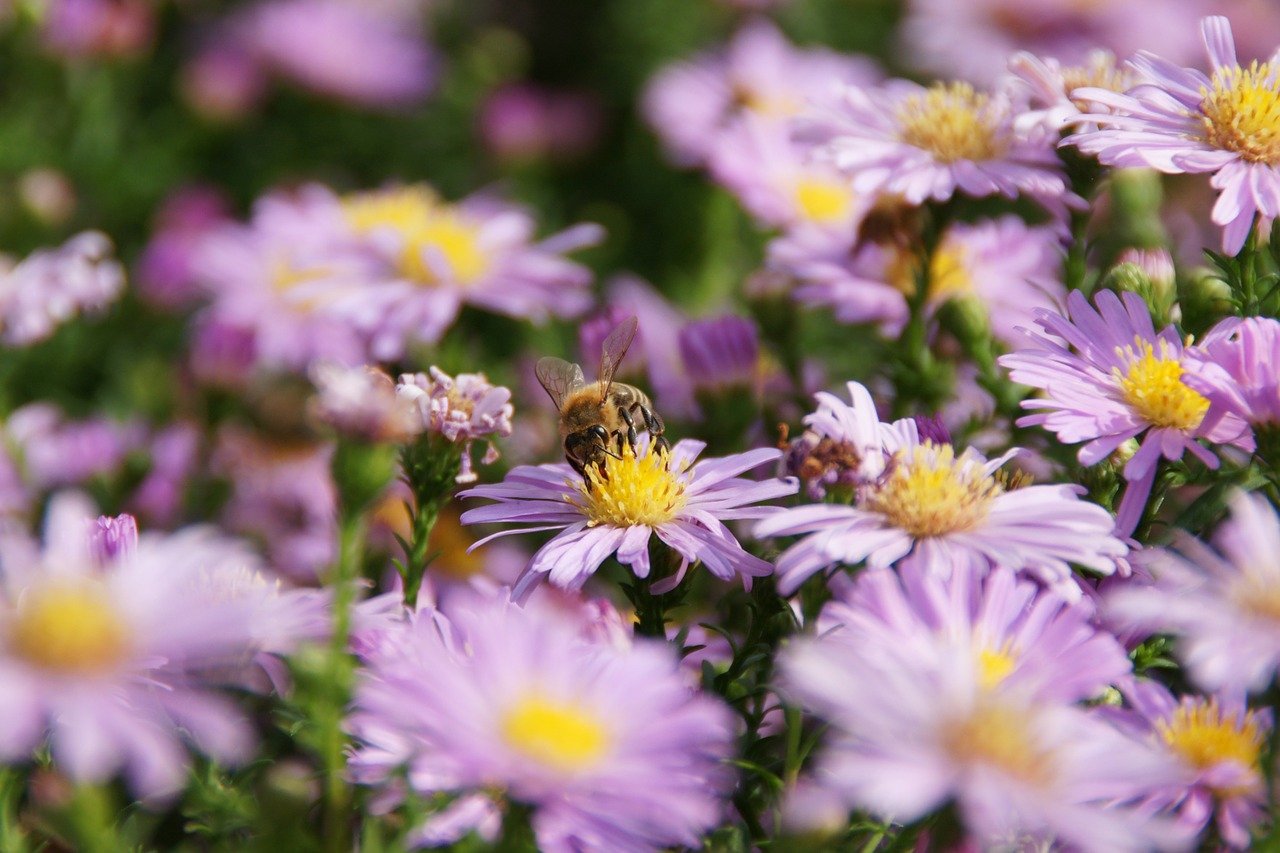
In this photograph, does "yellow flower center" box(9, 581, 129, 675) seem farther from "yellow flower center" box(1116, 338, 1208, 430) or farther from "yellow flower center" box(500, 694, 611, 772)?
"yellow flower center" box(1116, 338, 1208, 430)

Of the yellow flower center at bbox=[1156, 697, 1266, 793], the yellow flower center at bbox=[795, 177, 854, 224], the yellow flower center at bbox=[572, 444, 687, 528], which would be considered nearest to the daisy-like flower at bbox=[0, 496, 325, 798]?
the yellow flower center at bbox=[572, 444, 687, 528]

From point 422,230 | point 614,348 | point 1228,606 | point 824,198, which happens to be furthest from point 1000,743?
point 824,198

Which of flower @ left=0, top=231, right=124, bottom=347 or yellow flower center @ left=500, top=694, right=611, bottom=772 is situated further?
flower @ left=0, top=231, right=124, bottom=347

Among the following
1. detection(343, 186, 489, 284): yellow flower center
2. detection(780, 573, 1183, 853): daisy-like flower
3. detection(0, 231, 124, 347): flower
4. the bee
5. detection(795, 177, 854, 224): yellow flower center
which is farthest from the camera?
detection(795, 177, 854, 224): yellow flower center

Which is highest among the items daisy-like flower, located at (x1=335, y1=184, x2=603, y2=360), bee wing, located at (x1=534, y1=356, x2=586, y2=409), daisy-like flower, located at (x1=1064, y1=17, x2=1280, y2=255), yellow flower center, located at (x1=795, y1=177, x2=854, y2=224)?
daisy-like flower, located at (x1=1064, y1=17, x2=1280, y2=255)

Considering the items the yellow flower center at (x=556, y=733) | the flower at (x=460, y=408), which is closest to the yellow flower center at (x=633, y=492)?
the flower at (x=460, y=408)
